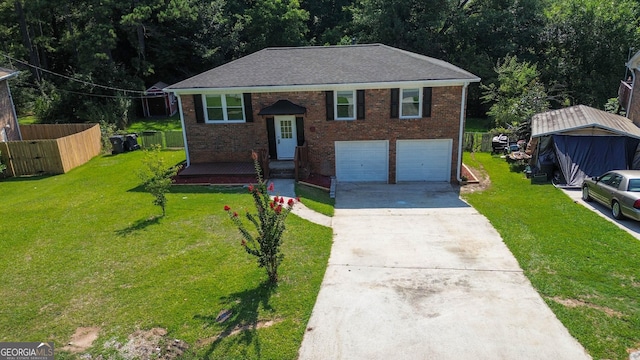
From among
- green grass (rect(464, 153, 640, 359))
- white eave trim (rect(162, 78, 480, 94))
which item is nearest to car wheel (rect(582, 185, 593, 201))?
green grass (rect(464, 153, 640, 359))

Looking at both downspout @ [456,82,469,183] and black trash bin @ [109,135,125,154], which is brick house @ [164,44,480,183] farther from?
black trash bin @ [109,135,125,154]

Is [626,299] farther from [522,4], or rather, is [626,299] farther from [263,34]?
[263,34]

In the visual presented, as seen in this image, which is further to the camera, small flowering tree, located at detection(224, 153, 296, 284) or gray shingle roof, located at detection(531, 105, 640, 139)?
gray shingle roof, located at detection(531, 105, 640, 139)

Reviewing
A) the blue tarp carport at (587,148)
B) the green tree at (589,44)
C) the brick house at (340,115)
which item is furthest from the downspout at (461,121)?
the green tree at (589,44)

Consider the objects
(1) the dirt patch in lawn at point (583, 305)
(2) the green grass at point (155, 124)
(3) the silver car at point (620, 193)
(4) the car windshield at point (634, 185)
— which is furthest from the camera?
(2) the green grass at point (155, 124)

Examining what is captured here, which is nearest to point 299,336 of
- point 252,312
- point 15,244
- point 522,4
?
point 252,312

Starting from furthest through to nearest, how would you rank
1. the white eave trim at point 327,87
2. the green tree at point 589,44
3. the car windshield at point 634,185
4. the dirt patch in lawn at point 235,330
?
the green tree at point 589,44, the white eave trim at point 327,87, the car windshield at point 634,185, the dirt patch in lawn at point 235,330

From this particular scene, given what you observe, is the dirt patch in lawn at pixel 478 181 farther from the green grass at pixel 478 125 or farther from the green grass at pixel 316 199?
the green grass at pixel 478 125
